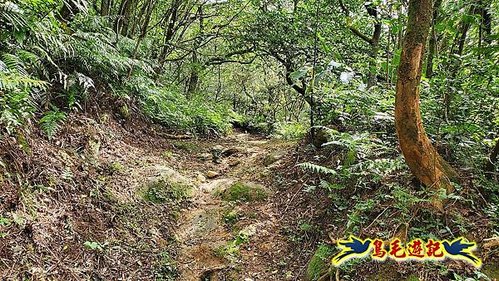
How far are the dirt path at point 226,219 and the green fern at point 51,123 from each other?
191 centimetres

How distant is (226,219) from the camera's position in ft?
15.0

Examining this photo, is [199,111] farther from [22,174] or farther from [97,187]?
[22,174]

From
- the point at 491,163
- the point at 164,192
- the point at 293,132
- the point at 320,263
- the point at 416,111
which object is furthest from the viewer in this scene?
the point at 293,132

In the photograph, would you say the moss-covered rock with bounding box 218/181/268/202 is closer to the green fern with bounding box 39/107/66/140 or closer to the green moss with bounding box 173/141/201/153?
the green moss with bounding box 173/141/201/153

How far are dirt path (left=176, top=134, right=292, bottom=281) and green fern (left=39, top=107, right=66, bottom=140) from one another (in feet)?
6.28

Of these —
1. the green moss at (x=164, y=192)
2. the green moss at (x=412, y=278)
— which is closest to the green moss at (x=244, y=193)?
the green moss at (x=164, y=192)

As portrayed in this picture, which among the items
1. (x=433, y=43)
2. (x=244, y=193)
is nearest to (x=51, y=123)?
(x=244, y=193)

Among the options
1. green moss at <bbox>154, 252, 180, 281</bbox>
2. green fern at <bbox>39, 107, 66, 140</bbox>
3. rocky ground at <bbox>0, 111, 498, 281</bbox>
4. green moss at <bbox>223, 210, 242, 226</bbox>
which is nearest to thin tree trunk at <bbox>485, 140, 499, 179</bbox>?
rocky ground at <bbox>0, 111, 498, 281</bbox>

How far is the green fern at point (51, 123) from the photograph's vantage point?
3939 millimetres

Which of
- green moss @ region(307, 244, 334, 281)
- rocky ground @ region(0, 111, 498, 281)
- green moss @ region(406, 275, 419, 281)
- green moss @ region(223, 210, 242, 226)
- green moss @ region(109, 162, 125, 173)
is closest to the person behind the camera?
green moss @ region(406, 275, 419, 281)

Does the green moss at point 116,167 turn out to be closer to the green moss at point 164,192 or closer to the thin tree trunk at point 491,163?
the green moss at point 164,192

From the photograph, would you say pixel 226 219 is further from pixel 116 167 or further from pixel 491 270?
pixel 491 270

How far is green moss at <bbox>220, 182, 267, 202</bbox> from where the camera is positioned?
4.98 m

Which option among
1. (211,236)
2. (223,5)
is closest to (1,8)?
(211,236)
